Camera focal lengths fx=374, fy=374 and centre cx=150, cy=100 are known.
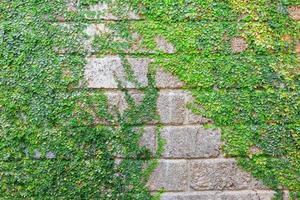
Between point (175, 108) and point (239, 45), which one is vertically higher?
point (239, 45)

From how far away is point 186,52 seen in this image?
6.86ft

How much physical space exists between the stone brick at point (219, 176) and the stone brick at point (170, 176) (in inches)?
2.0

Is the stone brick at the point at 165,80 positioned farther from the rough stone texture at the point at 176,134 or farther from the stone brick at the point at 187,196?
the stone brick at the point at 187,196

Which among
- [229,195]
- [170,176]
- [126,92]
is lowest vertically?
[229,195]

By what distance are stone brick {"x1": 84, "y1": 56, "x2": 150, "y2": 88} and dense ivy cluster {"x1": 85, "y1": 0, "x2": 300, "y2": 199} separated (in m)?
0.06

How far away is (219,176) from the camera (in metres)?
2.13

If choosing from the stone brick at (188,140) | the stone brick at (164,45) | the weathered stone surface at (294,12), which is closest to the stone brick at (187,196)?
the stone brick at (188,140)

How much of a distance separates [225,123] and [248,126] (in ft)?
0.43

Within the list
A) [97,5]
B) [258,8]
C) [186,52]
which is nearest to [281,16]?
[258,8]

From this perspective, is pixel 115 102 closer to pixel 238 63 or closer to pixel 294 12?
pixel 238 63

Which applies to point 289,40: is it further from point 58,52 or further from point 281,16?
point 58,52

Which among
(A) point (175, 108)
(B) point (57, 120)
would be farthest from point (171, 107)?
(B) point (57, 120)

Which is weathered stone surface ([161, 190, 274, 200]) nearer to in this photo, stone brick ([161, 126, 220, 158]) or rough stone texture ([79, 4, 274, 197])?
rough stone texture ([79, 4, 274, 197])

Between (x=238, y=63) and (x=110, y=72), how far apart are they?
72 cm
